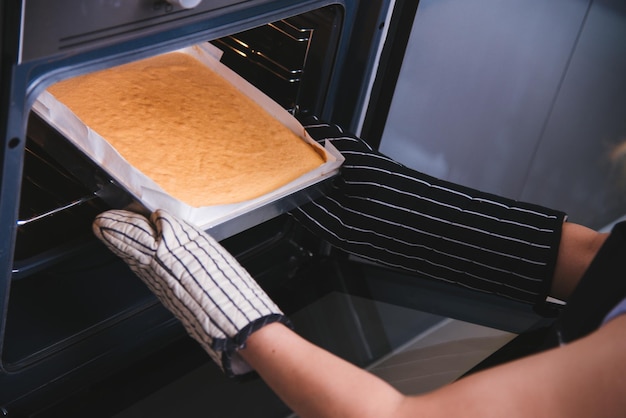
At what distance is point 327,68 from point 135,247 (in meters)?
0.52

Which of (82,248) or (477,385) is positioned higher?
(477,385)

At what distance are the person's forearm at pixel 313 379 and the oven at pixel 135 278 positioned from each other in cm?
24

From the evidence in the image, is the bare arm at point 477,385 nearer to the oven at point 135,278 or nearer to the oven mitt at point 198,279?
the oven mitt at point 198,279

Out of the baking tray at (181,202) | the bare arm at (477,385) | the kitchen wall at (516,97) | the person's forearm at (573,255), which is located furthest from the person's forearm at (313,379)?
the kitchen wall at (516,97)

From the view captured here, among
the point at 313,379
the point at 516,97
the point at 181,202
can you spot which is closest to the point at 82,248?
the point at 181,202

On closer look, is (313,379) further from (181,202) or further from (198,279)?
(181,202)

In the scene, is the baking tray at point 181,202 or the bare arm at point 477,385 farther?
the baking tray at point 181,202

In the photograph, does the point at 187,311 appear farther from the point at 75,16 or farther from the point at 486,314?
the point at 486,314

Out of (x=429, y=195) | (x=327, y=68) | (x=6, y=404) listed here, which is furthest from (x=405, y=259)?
(x=6, y=404)

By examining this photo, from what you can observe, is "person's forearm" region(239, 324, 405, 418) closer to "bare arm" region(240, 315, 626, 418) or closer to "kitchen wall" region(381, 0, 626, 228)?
"bare arm" region(240, 315, 626, 418)

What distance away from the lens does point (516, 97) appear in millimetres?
1763

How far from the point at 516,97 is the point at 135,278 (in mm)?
944

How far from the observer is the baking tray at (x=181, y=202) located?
42.4 inches

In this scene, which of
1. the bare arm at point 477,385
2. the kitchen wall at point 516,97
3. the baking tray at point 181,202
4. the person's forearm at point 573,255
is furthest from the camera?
the kitchen wall at point 516,97
